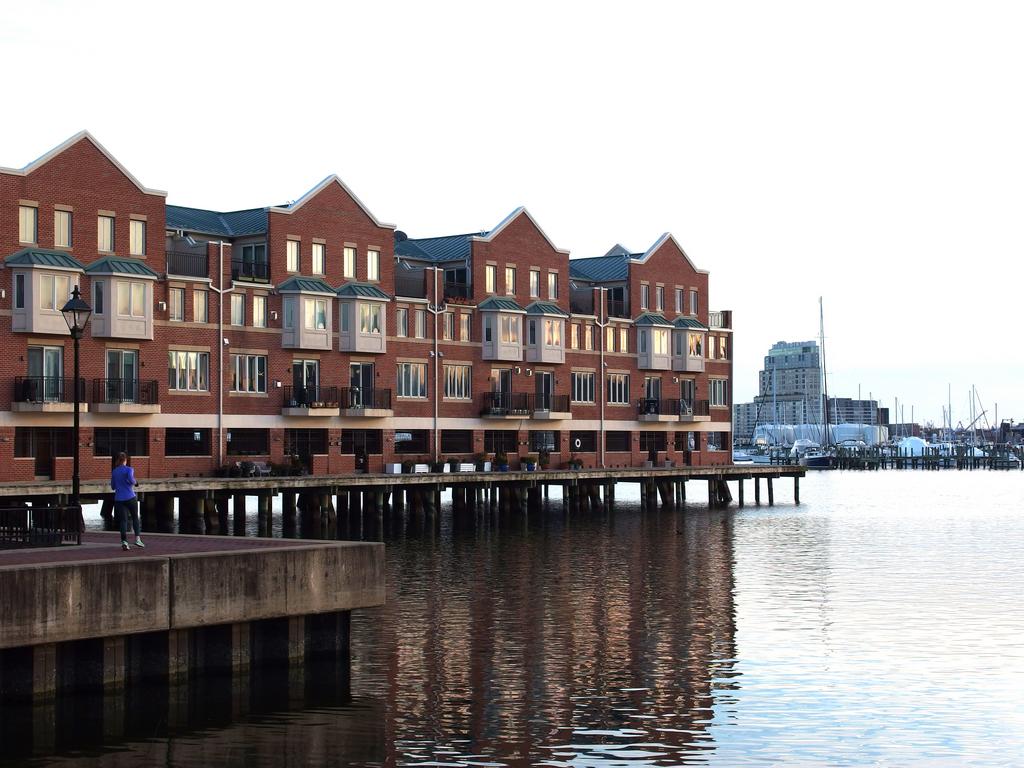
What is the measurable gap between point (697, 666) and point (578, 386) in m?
59.6

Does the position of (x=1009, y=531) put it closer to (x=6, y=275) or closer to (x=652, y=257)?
(x=652, y=257)

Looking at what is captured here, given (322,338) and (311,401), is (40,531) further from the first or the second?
(322,338)

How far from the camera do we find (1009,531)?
73.8m

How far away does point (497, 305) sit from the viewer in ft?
272

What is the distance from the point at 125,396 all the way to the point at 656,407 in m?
40.4

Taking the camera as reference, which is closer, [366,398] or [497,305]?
[366,398]

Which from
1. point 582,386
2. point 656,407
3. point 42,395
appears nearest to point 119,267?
point 42,395

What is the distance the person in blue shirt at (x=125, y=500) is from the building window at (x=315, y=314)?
4095 cm

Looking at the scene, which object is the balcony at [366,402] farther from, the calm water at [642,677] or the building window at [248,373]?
the calm water at [642,677]

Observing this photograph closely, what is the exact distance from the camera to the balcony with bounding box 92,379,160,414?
63.3m

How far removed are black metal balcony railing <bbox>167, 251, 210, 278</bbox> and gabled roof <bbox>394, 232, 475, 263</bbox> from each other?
18195 mm

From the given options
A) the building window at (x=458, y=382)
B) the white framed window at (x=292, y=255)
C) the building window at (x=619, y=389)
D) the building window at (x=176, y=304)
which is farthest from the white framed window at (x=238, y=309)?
the building window at (x=619, y=389)

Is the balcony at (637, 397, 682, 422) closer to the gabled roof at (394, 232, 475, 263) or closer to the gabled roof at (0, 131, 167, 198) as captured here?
the gabled roof at (394, 232, 475, 263)

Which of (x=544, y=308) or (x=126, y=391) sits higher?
(x=544, y=308)
